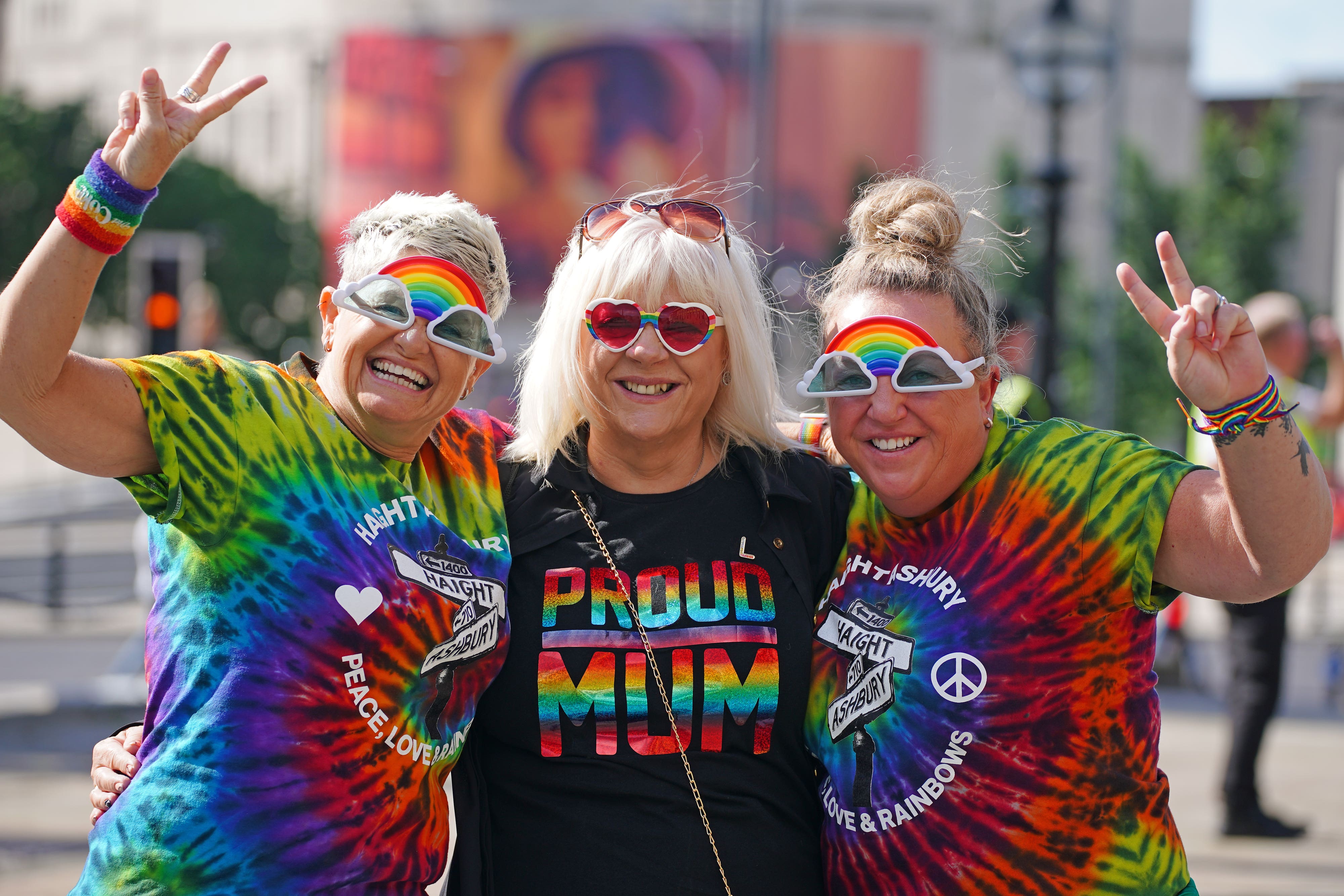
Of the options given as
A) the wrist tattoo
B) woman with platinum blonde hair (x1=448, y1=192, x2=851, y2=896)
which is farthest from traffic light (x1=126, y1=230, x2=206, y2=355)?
the wrist tattoo

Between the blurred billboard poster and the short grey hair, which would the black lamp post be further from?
the blurred billboard poster

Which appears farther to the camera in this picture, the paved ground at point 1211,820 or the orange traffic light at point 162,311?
the orange traffic light at point 162,311

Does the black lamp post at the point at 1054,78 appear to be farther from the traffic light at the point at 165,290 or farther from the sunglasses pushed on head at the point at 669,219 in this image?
the sunglasses pushed on head at the point at 669,219

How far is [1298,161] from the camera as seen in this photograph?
106 ft

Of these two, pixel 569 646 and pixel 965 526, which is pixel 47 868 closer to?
pixel 569 646

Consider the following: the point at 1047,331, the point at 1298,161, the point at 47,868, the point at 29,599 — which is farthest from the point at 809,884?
the point at 1298,161

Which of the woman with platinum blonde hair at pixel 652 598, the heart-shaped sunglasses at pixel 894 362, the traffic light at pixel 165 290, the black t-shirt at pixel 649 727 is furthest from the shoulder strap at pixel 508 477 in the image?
the traffic light at pixel 165 290

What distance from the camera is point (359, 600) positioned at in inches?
93.3

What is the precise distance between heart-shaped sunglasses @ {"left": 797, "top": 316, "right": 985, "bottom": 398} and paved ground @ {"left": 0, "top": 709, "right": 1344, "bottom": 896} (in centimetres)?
377

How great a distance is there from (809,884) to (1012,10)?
5095 centimetres

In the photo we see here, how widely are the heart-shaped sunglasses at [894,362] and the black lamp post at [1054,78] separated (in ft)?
20.6

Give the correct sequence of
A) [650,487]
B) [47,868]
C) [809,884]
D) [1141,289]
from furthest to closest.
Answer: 1. [47,868]
2. [650,487]
3. [809,884]
4. [1141,289]

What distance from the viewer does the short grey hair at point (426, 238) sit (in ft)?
8.68

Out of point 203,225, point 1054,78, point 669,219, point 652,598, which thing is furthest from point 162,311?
point 203,225
